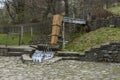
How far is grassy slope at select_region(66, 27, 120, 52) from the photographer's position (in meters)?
15.0

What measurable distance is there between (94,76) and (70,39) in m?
7.84

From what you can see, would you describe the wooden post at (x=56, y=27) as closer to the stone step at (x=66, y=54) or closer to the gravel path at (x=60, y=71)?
the stone step at (x=66, y=54)

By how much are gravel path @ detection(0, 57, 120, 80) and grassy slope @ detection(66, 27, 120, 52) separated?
8.31 feet

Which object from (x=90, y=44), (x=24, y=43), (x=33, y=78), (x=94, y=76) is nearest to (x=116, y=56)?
(x=90, y=44)

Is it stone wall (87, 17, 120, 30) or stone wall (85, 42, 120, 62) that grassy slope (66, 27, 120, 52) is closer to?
stone wall (87, 17, 120, 30)

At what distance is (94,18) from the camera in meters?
18.9

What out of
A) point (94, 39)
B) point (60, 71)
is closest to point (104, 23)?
point (94, 39)

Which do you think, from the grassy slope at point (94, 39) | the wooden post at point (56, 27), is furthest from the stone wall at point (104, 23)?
the wooden post at point (56, 27)

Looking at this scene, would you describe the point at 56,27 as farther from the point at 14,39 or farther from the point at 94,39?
the point at 14,39

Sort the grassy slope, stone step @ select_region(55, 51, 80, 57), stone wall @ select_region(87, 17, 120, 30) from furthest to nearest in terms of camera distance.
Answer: stone wall @ select_region(87, 17, 120, 30) < the grassy slope < stone step @ select_region(55, 51, 80, 57)

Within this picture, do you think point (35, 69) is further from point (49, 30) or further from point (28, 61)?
point (49, 30)

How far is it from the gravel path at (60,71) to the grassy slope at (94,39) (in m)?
2.53

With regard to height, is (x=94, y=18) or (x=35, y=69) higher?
(x=94, y=18)

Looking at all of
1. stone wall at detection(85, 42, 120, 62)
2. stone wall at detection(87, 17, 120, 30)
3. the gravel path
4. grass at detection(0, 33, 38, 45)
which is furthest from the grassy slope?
grass at detection(0, 33, 38, 45)
